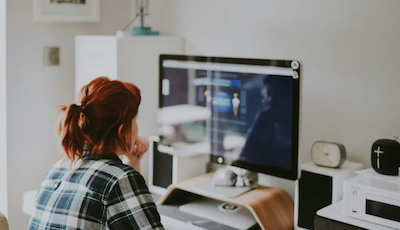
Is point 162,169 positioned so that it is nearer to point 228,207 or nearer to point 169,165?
point 169,165

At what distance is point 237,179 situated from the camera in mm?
2646

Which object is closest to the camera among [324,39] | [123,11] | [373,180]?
[373,180]

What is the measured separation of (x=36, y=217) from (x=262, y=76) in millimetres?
1064

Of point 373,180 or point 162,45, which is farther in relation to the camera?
point 162,45

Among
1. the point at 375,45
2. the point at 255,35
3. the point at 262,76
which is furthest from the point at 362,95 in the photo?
the point at 255,35

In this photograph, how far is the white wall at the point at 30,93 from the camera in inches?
117

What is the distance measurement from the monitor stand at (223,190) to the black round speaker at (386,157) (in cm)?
60

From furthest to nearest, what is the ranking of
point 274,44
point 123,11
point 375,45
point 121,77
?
1. point 123,11
2. point 121,77
3. point 274,44
4. point 375,45

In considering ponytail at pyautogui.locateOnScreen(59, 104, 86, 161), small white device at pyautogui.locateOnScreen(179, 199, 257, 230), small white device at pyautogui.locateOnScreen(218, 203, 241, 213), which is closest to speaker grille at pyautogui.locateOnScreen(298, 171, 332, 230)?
small white device at pyautogui.locateOnScreen(179, 199, 257, 230)

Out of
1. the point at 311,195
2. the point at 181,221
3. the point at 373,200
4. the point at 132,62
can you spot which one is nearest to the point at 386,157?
the point at 373,200

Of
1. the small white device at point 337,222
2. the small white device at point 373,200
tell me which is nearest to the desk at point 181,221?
the small white device at point 337,222

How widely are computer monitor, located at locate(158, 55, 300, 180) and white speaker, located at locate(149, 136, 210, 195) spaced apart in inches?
1.6

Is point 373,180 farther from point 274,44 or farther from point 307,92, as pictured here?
point 274,44

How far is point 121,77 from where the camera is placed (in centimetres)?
294
